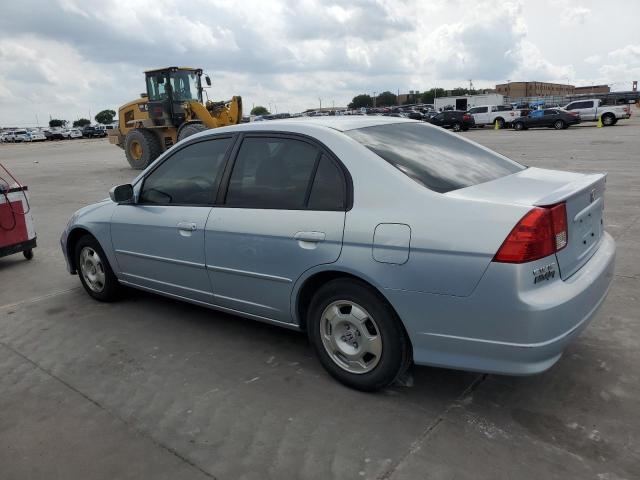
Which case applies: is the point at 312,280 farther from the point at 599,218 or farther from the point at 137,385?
the point at 599,218

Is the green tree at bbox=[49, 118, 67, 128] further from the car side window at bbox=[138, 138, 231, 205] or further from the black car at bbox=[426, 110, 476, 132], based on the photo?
the car side window at bbox=[138, 138, 231, 205]

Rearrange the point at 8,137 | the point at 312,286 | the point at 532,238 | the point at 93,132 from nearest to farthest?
the point at 532,238 → the point at 312,286 → the point at 93,132 → the point at 8,137

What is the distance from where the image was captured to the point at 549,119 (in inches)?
1315

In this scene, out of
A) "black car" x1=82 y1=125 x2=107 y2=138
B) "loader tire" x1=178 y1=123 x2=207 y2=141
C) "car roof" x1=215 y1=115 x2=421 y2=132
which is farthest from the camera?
"black car" x1=82 y1=125 x2=107 y2=138

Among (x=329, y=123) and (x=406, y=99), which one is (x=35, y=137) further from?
(x=406, y=99)

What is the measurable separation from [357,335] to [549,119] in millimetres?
34266

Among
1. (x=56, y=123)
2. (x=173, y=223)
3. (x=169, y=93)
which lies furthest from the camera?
(x=56, y=123)

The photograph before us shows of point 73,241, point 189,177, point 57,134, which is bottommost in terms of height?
point 73,241

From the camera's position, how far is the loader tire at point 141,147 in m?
17.8

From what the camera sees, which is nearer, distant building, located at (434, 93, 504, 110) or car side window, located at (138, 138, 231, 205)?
car side window, located at (138, 138, 231, 205)

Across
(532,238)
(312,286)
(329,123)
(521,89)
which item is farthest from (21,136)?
(521,89)

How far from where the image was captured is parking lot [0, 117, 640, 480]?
259 cm

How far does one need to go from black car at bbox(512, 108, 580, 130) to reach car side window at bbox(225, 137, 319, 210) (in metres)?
33.3

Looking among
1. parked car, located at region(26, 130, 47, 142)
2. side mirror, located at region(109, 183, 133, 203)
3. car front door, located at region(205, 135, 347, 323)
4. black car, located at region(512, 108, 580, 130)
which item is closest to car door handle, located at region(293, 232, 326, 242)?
car front door, located at region(205, 135, 347, 323)
